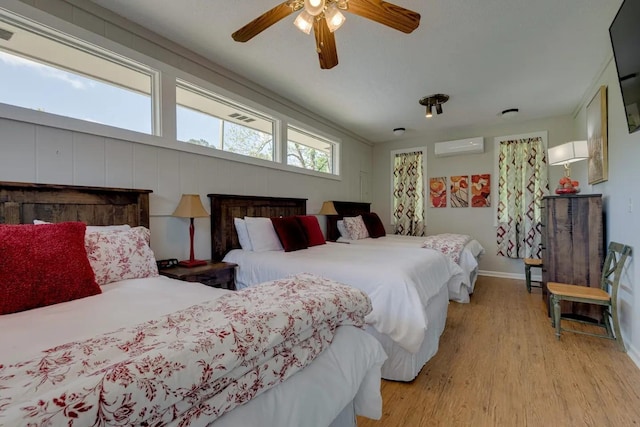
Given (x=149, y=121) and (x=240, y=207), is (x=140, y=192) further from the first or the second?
(x=240, y=207)

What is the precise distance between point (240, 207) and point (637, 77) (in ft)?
10.7

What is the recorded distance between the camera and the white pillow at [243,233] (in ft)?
9.89

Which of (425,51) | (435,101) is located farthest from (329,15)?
(435,101)

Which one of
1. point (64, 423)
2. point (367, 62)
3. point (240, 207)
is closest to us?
point (64, 423)

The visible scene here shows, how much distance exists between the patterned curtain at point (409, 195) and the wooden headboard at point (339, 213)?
2.70 ft

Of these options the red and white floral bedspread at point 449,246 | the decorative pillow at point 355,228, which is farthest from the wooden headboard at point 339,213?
the red and white floral bedspread at point 449,246

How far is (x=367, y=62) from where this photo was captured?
2.91 meters

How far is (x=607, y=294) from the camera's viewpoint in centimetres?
250

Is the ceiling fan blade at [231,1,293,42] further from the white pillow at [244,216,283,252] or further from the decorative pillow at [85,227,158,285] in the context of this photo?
the white pillow at [244,216,283,252]

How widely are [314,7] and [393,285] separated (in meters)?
1.74

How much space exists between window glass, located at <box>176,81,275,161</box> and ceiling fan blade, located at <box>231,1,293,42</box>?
112 cm

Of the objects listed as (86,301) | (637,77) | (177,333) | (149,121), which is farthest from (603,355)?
(149,121)

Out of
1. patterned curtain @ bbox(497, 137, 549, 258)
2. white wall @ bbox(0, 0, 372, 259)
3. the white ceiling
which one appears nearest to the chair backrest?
the white ceiling

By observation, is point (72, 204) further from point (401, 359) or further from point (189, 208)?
point (401, 359)
